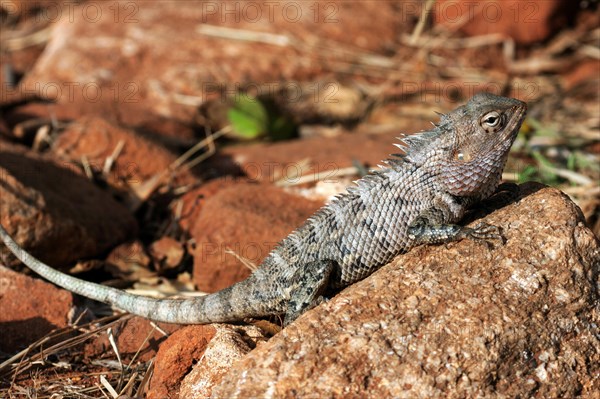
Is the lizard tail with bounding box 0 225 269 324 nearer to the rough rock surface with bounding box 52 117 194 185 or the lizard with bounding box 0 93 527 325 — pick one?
the lizard with bounding box 0 93 527 325

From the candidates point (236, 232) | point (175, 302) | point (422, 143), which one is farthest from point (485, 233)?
point (236, 232)

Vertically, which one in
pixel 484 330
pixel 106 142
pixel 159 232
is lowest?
pixel 159 232

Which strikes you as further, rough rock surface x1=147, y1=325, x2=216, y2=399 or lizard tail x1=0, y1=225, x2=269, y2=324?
lizard tail x1=0, y1=225, x2=269, y2=324

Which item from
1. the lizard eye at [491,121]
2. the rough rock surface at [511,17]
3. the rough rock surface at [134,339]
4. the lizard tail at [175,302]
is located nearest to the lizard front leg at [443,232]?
the lizard eye at [491,121]

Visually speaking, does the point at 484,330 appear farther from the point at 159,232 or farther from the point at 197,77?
the point at 197,77

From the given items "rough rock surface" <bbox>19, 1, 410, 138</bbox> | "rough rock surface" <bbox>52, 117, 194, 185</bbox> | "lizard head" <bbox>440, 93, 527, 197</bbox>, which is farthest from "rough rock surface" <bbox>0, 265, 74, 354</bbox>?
"rough rock surface" <bbox>19, 1, 410, 138</bbox>

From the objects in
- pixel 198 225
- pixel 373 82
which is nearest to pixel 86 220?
pixel 198 225
